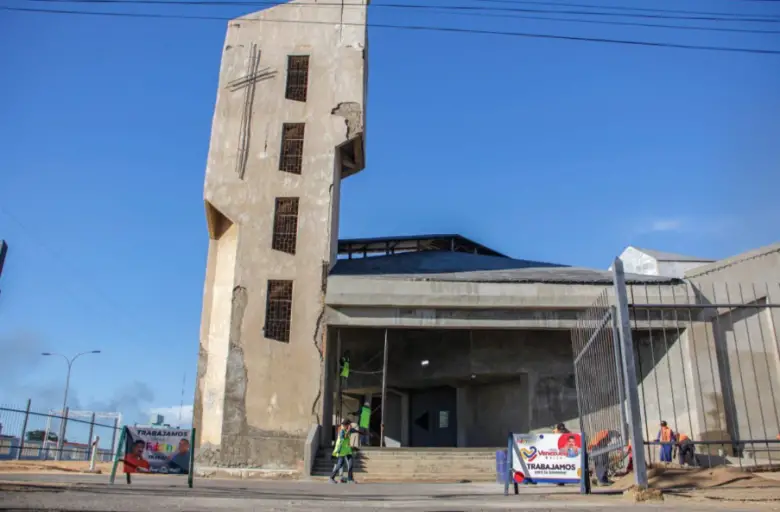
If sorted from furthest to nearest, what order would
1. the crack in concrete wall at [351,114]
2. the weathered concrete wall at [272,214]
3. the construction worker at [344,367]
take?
1. the crack in concrete wall at [351,114]
2. the construction worker at [344,367]
3. the weathered concrete wall at [272,214]

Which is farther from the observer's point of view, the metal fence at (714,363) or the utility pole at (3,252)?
the metal fence at (714,363)

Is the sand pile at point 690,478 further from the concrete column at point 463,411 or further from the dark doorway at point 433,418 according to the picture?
the dark doorway at point 433,418

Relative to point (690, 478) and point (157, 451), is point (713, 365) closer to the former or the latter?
point (690, 478)

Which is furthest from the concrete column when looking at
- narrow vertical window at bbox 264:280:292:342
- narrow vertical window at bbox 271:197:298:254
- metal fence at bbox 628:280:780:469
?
narrow vertical window at bbox 271:197:298:254

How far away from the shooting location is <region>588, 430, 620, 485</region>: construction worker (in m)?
10.8

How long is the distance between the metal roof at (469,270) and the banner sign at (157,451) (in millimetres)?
7946

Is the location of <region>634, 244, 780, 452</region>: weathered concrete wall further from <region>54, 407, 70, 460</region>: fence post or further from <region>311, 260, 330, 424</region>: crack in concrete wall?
<region>54, 407, 70, 460</region>: fence post

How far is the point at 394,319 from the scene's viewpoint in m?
22.9

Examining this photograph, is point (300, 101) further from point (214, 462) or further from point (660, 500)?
point (660, 500)

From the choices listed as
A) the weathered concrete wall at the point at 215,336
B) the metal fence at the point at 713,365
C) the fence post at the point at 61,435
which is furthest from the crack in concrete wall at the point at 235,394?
the metal fence at the point at 713,365

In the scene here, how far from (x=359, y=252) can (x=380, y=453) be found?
1842 centimetres

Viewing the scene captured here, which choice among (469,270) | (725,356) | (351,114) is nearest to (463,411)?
(469,270)

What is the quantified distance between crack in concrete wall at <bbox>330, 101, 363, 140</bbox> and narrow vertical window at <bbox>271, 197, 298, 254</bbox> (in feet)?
11.4

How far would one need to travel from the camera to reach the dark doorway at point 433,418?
29.1m
